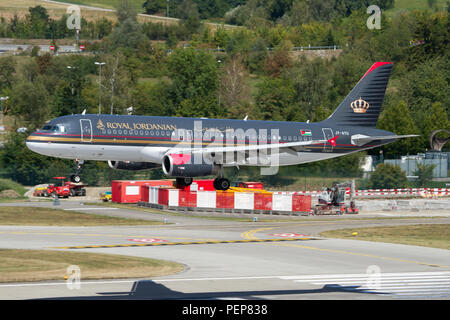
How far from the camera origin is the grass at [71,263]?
114ft

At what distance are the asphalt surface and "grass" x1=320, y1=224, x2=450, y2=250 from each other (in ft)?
7.54

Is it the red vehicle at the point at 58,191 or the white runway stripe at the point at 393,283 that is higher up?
the red vehicle at the point at 58,191

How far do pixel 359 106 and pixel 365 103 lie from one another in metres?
0.86

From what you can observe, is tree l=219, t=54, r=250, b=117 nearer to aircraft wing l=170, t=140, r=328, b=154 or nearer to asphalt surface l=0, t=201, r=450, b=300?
asphalt surface l=0, t=201, r=450, b=300

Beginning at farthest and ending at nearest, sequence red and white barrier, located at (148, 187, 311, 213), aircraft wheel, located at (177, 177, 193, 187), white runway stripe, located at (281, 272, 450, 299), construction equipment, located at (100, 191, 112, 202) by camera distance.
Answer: construction equipment, located at (100, 191, 112, 202), red and white barrier, located at (148, 187, 311, 213), aircraft wheel, located at (177, 177, 193, 187), white runway stripe, located at (281, 272, 450, 299)

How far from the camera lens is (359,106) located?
72625 mm

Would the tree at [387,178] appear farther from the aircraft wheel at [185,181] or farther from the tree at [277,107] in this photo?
the aircraft wheel at [185,181]

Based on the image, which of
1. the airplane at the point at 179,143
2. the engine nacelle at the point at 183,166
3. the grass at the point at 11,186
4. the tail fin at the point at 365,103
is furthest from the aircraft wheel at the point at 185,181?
the grass at the point at 11,186

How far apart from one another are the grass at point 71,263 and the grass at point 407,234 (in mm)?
21146

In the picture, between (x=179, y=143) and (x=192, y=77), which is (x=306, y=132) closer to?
(x=179, y=143)

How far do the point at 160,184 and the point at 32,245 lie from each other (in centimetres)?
3965

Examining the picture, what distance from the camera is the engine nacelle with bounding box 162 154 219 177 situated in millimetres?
Result: 53531

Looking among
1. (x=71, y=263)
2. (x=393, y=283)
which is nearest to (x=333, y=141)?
(x=393, y=283)

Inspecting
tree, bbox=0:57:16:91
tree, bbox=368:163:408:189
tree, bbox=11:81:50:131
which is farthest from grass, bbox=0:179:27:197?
tree, bbox=0:57:16:91
